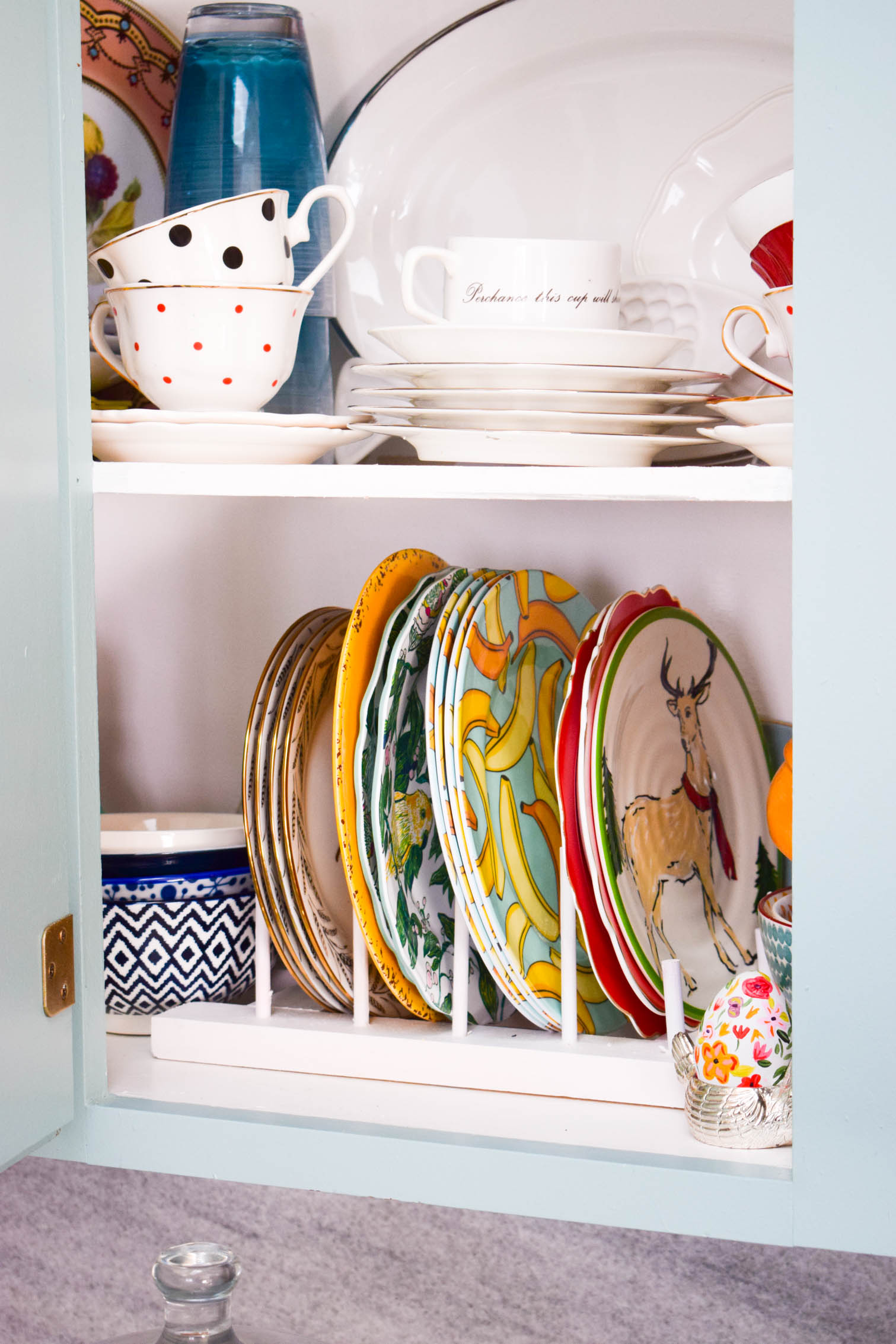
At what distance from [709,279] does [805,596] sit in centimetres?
37

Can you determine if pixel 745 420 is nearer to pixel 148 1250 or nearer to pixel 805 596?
pixel 805 596

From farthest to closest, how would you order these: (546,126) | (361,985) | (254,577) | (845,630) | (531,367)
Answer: (254,577) < (546,126) < (361,985) < (531,367) < (845,630)

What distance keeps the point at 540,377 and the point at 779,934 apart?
340 mm

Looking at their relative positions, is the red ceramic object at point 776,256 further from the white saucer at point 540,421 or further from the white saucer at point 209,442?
the white saucer at point 209,442

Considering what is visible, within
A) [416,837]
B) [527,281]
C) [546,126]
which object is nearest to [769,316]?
[527,281]

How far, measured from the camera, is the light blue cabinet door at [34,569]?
70 centimetres

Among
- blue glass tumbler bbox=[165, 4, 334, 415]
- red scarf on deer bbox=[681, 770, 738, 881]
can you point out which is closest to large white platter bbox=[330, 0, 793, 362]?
blue glass tumbler bbox=[165, 4, 334, 415]

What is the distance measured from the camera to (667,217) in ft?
3.12

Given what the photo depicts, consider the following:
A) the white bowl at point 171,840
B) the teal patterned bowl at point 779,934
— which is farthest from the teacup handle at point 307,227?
the teal patterned bowl at point 779,934

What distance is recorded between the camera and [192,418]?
79cm

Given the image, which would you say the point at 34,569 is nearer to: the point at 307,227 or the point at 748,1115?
the point at 307,227

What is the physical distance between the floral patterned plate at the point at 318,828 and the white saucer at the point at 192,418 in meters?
0.17

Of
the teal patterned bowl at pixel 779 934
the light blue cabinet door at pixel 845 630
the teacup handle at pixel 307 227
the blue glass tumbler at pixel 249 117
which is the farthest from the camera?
the blue glass tumbler at pixel 249 117

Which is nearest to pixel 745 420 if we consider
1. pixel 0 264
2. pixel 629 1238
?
pixel 0 264
